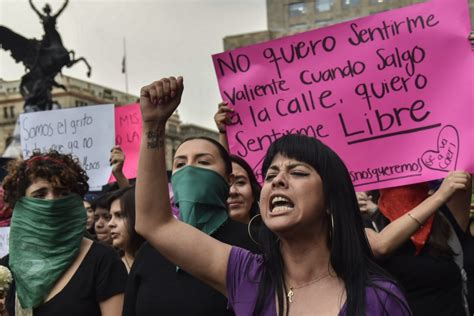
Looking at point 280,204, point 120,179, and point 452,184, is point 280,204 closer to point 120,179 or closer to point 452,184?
point 452,184

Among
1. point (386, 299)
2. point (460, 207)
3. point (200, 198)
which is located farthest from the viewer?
point (460, 207)

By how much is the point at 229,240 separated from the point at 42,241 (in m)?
0.94

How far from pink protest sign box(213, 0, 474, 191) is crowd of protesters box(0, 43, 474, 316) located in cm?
18

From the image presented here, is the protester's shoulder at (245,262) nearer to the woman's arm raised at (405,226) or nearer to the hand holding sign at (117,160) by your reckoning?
the woman's arm raised at (405,226)

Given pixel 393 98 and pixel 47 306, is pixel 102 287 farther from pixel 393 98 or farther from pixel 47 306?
pixel 393 98

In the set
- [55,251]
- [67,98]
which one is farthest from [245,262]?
[67,98]

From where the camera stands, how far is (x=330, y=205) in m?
2.47

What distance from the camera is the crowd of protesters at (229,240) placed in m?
2.43

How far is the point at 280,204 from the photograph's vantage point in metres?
2.44

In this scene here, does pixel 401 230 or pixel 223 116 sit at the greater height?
pixel 223 116

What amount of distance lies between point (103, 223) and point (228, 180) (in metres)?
2.65

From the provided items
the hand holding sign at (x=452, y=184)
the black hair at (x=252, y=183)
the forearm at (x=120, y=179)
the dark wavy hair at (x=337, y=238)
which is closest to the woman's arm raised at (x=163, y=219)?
the dark wavy hair at (x=337, y=238)

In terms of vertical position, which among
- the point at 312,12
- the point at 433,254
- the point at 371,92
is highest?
the point at 312,12

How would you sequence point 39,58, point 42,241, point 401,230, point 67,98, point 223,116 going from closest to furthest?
point 401,230 < point 42,241 < point 223,116 < point 39,58 < point 67,98
